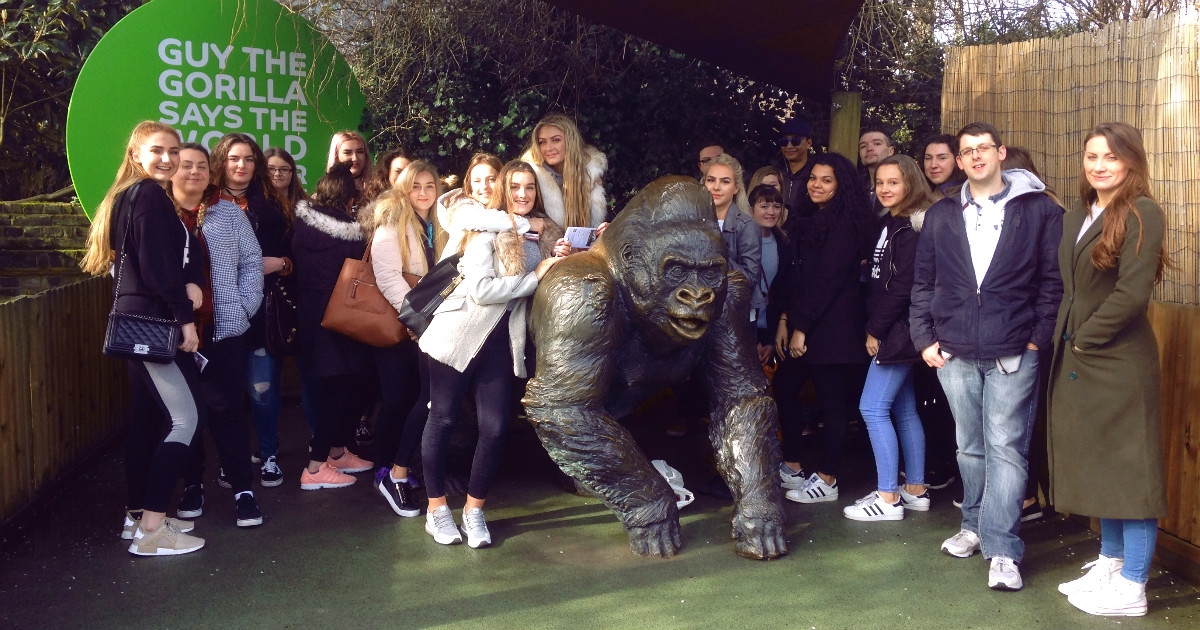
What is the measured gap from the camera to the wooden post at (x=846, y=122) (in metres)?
6.22

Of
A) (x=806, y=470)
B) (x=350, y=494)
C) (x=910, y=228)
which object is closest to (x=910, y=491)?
(x=806, y=470)

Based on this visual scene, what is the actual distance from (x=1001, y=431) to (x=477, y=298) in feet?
6.92

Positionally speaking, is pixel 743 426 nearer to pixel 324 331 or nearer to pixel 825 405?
pixel 825 405

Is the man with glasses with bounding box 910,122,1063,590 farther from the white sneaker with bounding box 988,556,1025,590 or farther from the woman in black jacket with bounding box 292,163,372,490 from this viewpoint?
the woman in black jacket with bounding box 292,163,372,490

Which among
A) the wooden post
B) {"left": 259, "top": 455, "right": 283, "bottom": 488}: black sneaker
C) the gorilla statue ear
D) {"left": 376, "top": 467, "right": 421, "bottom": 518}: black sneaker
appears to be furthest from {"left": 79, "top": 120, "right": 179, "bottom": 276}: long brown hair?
the wooden post

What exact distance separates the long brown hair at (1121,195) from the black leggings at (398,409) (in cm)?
282

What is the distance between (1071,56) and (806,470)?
2.55 m

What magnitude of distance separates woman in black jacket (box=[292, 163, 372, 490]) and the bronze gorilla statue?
1.18 meters

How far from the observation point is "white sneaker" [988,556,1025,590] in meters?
3.54

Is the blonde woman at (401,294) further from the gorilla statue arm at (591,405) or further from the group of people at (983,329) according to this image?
the group of people at (983,329)

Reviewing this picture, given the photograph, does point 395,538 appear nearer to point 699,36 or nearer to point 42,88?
point 699,36

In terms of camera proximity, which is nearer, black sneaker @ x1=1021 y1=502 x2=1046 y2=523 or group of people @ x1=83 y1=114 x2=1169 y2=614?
group of people @ x1=83 y1=114 x2=1169 y2=614

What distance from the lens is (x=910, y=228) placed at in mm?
4266

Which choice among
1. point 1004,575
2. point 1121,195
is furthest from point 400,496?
point 1121,195
